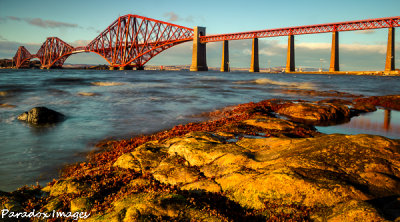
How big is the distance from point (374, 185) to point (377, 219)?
3.70ft

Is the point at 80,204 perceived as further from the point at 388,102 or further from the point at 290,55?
the point at 290,55

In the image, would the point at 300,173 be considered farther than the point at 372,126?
No

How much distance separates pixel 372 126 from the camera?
1069cm

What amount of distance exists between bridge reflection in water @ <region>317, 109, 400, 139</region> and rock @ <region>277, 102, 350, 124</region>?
0.65 m

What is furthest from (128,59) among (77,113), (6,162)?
(6,162)

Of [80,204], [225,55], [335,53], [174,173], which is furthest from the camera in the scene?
[225,55]

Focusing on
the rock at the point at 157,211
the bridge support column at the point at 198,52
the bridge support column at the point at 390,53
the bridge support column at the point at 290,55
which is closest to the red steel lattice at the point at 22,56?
the bridge support column at the point at 198,52

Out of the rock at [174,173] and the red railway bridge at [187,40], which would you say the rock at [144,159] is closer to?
the rock at [174,173]

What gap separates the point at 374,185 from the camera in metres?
3.54

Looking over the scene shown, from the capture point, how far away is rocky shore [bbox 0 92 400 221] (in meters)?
3.09

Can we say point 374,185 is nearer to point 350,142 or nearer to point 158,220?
point 350,142

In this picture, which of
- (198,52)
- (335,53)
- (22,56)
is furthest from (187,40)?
(22,56)

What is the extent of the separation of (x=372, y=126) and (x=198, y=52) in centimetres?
10755

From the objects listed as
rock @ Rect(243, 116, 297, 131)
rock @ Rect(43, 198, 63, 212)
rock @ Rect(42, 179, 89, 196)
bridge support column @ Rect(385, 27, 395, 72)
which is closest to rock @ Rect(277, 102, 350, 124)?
rock @ Rect(243, 116, 297, 131)
